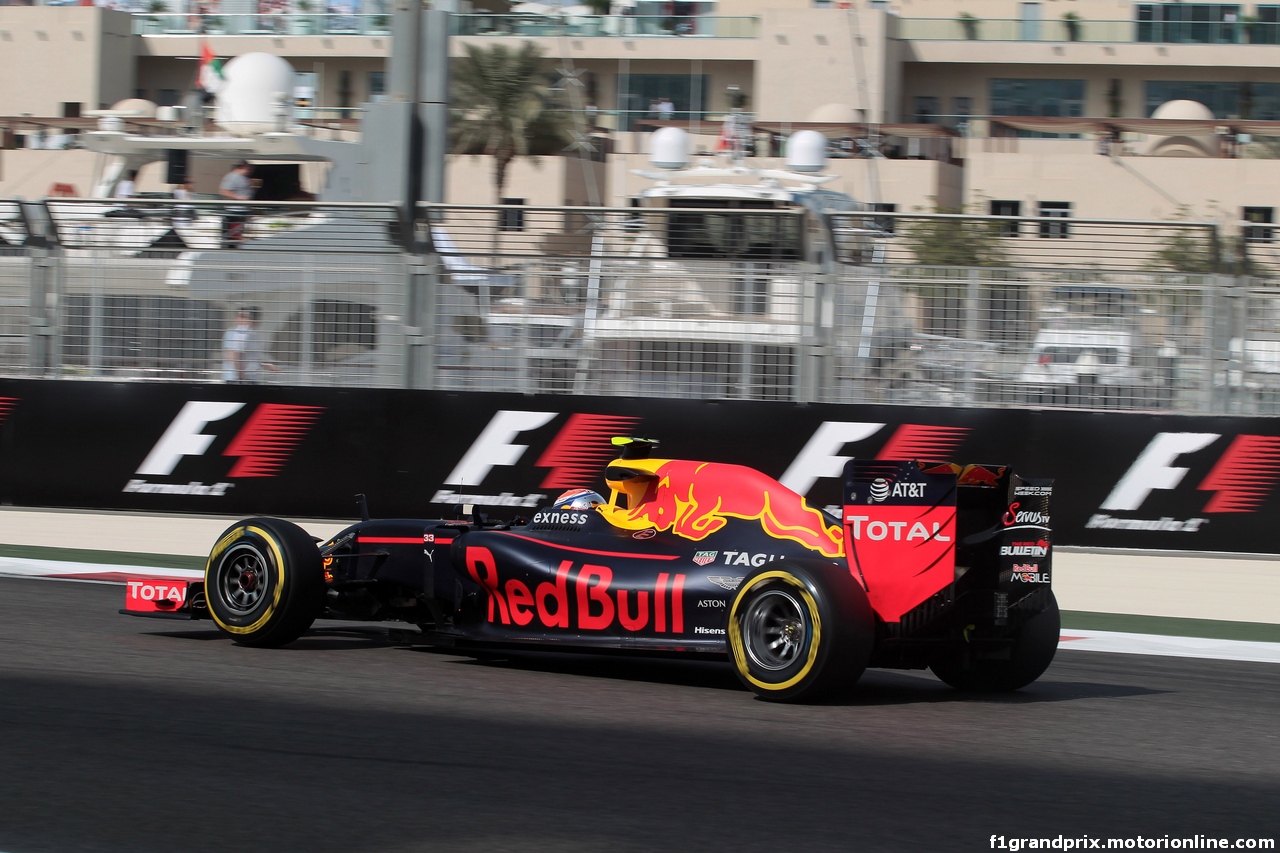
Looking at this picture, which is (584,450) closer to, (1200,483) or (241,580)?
(1200,483)

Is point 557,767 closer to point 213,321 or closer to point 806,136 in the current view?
point 213,321

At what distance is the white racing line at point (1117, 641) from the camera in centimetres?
922

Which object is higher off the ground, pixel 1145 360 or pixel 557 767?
pixel 1145 360

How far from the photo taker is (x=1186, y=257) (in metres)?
11.4

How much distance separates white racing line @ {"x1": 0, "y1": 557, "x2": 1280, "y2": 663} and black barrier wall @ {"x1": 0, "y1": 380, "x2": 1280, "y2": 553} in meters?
1.51

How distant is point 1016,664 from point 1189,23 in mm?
40350

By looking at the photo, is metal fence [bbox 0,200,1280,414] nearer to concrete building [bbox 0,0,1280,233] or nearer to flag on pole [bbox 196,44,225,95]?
flag on pole [bbox 196,44,225,95]

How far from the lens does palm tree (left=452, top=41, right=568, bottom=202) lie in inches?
1615

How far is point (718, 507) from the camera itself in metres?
7.07

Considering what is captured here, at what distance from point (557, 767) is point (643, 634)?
5.42 feet

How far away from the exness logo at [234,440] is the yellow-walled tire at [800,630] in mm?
6948

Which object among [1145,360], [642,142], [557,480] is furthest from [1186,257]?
[642,142]

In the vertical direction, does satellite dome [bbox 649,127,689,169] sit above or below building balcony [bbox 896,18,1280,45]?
below

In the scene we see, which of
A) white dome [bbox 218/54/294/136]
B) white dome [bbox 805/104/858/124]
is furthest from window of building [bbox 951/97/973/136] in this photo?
white dome [bbox 218/54/294/136]
